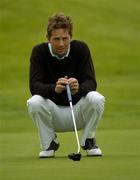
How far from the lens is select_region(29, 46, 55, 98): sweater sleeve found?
10672 millimetres

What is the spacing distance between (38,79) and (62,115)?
489 millimetres

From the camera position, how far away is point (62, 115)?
11000 millimetres

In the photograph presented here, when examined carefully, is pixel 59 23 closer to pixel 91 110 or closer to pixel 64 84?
pixel 64 84

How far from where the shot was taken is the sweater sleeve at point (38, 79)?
35.0ft

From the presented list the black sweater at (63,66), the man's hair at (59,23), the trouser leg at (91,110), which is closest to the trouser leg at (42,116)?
the black sweater at (63,66)

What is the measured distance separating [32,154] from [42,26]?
25490 millimetres

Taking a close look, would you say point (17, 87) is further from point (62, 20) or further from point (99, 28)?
point (62, 20)

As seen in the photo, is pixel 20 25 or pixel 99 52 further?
pixel 20 25

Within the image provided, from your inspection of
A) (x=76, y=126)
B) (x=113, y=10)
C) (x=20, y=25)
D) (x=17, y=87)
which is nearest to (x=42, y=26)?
(x=20, y=25)

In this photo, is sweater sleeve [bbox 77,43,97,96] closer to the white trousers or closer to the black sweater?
the black sweater

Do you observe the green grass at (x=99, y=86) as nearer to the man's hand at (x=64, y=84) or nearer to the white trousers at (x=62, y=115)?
the white trousers at (x=62, y=115)

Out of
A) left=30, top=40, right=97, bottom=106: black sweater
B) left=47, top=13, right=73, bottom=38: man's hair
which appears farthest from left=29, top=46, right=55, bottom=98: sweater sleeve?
left=47, top=13, right=73, bottom=38: man's hair

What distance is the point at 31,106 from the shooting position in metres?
10.7

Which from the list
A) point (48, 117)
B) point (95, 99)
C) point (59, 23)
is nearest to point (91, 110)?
point (95, 99)
